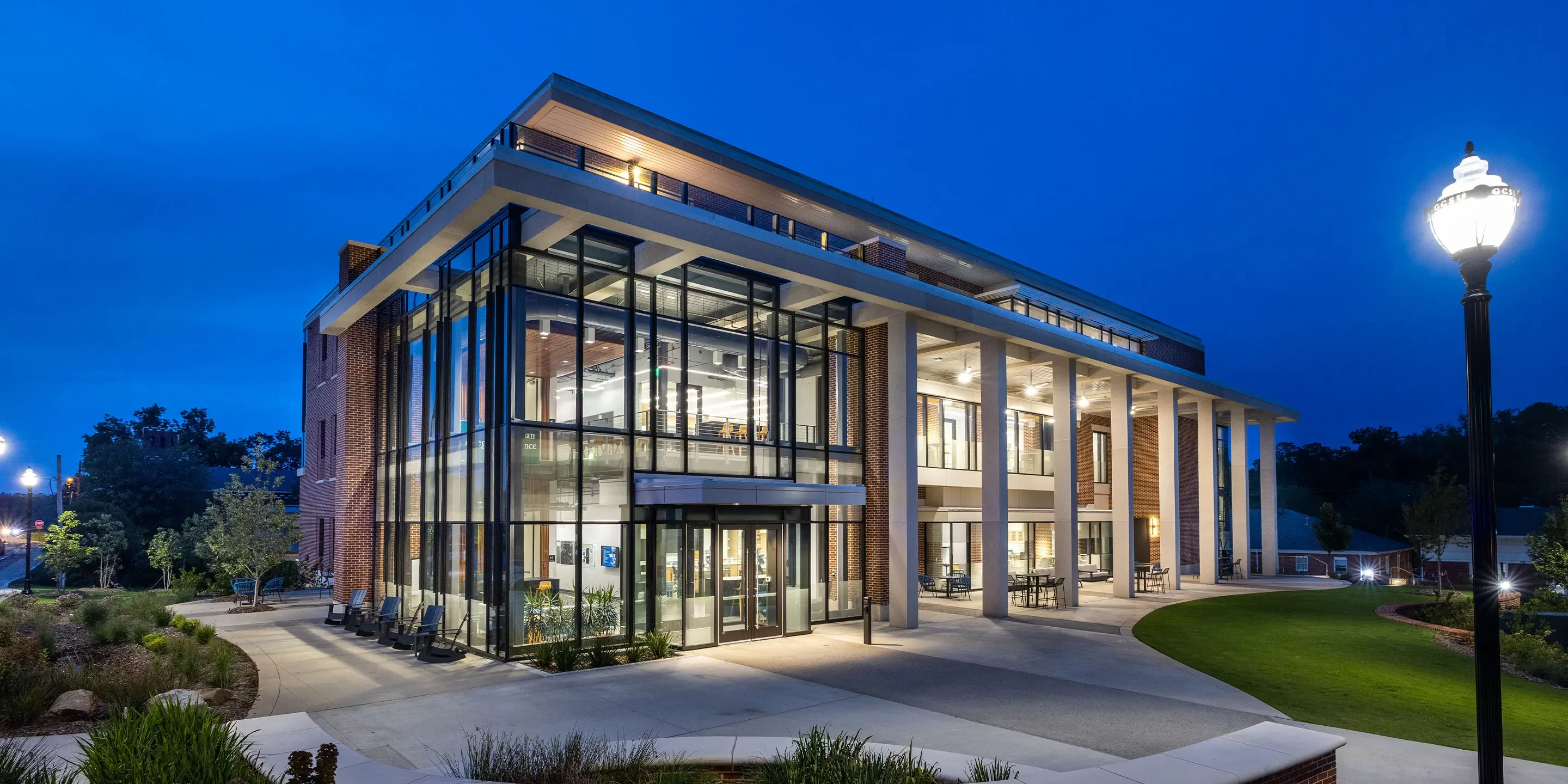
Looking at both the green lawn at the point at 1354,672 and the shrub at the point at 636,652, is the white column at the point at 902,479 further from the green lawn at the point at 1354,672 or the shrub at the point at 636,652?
the shrub at the point at 636,652

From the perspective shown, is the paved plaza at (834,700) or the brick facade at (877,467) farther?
the brick facade at (877,467)

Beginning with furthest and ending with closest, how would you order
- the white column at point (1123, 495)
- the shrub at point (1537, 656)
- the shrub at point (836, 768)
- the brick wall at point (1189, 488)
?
the brick wall at point (1189, 488) < the white column at point (1123, 495) < the shrub at point (1537, 656) < the shrub at point (836, 768)

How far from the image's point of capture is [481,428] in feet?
55.2

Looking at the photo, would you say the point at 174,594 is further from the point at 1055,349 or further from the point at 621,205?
the point at 1055,349

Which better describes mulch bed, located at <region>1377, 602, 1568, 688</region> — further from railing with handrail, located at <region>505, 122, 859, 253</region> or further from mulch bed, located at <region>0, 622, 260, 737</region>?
mulch bed, located at <region>0, 622, 260, 737</region>

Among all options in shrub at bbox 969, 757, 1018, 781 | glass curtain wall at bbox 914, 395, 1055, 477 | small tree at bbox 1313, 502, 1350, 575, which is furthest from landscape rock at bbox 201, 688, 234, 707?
small tree at bbox 1313, 502, 1350, 575

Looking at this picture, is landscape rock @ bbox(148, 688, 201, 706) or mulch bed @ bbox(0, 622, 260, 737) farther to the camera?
landscape rock @ bbox(148, 688, 201, 706)

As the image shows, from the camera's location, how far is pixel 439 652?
15531 mm

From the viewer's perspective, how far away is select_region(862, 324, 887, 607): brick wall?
70.1 ft

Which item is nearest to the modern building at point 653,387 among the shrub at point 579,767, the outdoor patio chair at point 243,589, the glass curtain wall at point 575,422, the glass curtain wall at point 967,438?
the glass curtain wall at point 575,422

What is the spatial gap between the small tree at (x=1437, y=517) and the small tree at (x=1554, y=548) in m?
6.79

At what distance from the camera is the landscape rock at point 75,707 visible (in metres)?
10.5

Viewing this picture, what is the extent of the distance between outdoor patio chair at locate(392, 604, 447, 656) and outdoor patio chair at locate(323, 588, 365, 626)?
3018 mm

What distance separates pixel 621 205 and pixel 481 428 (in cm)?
545
